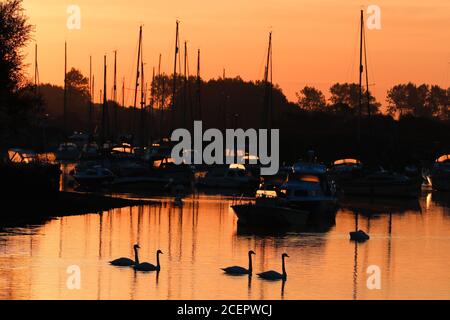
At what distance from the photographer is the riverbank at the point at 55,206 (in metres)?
75.1

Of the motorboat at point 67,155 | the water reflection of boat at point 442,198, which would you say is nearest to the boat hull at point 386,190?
the water reflection of boat at point 442,198

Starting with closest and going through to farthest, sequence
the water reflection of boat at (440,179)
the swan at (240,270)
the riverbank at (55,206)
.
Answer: the swan at (240,270) → the riverbank at (55,206) → the water reflection of boat at (440,179)

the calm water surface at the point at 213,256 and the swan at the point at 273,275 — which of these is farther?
the swan at the point at 273,275

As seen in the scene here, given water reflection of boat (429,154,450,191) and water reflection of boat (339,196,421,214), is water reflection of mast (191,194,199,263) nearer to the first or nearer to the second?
water reflection of boat (339,196,421,214)

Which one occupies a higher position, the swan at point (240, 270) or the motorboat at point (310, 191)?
the motorboat at point (310, 191)

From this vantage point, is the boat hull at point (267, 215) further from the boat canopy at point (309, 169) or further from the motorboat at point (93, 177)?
the motorboat at point (93, 177)

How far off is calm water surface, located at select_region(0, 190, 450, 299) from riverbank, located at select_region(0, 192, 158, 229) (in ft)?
4.86

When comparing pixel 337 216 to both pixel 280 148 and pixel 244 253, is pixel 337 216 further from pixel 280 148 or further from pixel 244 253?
pixel 280 148

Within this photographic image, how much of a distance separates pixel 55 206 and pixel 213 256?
22.8 metres

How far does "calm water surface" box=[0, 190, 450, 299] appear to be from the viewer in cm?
5066

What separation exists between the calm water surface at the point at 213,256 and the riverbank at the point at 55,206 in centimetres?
148

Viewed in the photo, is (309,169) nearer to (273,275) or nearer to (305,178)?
(305,178)

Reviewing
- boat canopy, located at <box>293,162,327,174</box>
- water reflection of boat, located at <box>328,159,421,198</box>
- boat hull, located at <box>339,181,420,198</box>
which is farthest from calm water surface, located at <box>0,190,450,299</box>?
water reflection of boat, located at <box>328,159,421,198</box>

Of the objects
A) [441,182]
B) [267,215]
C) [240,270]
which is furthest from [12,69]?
[441,182]
